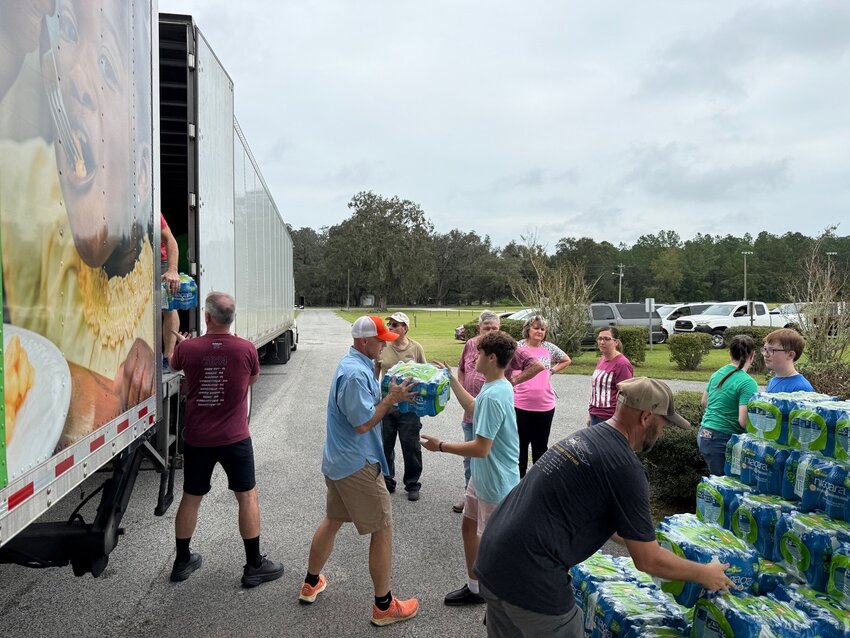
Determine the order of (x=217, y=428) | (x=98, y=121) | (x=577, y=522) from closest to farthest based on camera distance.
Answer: (x=577, y=522)
(x=98, y=121)
(x=217, y=428)

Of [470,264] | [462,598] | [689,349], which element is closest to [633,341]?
[689,349]

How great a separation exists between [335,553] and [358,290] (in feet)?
298

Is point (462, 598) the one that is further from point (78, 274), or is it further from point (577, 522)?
point (78, 274)

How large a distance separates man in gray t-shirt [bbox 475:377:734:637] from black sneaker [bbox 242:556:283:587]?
97.1 inches

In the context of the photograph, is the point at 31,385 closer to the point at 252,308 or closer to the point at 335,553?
the point at 335,553

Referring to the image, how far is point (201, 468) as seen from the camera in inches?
166

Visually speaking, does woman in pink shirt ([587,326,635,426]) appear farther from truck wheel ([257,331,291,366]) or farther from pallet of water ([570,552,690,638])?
truck wheel ([257,331,291,366])

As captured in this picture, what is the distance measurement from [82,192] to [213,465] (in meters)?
2.33

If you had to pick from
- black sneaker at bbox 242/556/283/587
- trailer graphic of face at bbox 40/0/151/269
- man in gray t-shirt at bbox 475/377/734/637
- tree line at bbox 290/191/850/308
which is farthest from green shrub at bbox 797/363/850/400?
tree line at bbox 290/191/850/308

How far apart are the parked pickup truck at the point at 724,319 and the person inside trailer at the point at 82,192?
2513cm

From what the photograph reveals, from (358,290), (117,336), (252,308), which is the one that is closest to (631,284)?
(358,290)

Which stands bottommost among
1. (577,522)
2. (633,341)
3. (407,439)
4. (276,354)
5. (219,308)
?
(276,354)

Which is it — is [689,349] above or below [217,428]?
below

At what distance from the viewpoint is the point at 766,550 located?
3.05m
